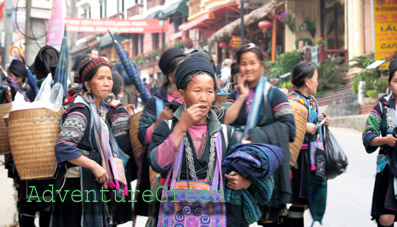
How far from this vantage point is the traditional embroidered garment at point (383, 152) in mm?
5059

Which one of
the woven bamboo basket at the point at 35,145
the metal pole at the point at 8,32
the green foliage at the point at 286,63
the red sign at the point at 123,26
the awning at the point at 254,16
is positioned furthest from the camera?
the red sign at the point at 123,26

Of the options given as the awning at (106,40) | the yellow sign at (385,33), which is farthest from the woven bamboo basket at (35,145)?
the awning at (106,40)

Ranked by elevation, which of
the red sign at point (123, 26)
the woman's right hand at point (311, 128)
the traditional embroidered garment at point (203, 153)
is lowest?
the traditional embroidered garment at point (203, 153)

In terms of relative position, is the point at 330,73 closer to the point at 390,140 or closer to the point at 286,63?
the point at 286,63

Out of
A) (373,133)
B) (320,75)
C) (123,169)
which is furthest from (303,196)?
(320,75)

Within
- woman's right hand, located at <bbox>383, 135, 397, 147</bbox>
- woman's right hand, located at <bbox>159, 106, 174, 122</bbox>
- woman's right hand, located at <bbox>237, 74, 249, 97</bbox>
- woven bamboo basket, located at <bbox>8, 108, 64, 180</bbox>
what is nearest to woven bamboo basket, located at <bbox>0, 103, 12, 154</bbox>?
woven bamboo basket, located at <bbox>8, 108, 64, 180</bbox>

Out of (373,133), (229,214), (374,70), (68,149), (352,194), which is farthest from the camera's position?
(374,70)

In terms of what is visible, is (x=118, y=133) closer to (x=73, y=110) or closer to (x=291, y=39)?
(x=73, y=110)

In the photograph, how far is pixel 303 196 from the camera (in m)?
5.38

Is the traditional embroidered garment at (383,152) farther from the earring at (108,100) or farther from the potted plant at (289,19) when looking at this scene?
the potted plant at (289,19)

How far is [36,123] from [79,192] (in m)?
0.58

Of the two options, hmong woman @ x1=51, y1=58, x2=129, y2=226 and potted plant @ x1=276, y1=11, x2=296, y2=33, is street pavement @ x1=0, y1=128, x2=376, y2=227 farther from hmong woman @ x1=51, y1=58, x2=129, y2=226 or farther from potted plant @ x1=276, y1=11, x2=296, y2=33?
potted plant @ x1=276, y1=11, x2=296, y2=33

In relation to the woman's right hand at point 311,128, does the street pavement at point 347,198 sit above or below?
below

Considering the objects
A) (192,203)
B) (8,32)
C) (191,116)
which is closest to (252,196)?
(192,203)
